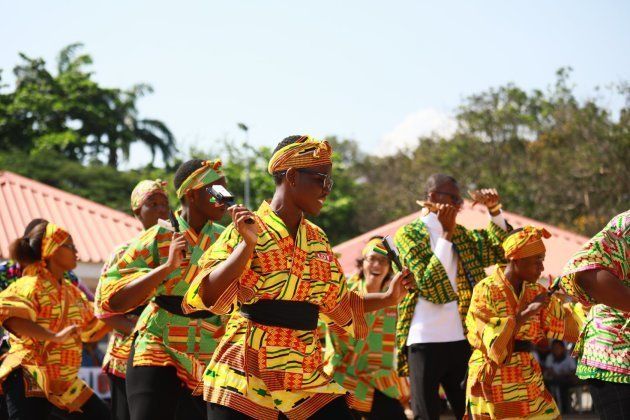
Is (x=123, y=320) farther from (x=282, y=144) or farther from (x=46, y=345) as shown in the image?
(x=282, y=144)

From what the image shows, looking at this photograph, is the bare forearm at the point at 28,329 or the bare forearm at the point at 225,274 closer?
the bare forearm at the point at 225,274

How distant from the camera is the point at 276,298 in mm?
4613

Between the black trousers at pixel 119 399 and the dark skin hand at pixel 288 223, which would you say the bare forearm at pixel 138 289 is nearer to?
the black trousers at pixel 119 399

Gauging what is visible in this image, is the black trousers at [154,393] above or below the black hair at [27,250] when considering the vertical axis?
below

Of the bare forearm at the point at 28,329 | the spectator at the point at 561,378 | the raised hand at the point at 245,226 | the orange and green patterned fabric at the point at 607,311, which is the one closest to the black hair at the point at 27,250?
the bare forearm at the point at 28,329

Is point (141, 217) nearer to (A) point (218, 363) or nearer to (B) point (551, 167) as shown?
(A) point (218, 363)

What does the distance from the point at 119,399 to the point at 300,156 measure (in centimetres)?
283

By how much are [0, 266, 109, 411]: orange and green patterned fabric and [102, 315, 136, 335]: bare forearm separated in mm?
298

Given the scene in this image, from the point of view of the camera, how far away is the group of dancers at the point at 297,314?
15.0 ft

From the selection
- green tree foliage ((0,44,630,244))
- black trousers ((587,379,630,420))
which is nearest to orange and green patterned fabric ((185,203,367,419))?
black trousers ((587,379,630,420))

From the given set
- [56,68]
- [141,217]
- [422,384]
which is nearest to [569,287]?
[422,384]

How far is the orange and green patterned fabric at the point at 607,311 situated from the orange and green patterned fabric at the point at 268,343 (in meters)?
1.31

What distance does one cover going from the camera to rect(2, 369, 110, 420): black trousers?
24.5ft

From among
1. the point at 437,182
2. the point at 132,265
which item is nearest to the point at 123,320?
the point at 132,265
